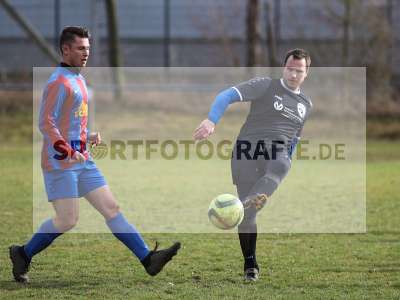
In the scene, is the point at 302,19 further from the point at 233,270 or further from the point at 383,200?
the point at 233,270

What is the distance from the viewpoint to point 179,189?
13.8m

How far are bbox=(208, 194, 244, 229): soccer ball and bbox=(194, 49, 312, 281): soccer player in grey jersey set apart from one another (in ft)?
0.74

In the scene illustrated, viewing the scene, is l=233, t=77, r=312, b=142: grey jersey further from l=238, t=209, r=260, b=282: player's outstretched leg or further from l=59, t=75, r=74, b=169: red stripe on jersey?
l=59, t=75, r=74, b=169: red stripe on jersey

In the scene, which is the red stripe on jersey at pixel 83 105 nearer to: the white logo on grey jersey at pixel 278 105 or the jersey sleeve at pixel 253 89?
the jersey sleeve at pixel 253 89

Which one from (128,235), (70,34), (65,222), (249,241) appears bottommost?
(249,241)

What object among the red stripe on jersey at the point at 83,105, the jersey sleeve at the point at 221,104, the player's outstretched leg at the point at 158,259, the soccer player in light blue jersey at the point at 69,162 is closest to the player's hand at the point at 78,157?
the soccer player in light blue jersey at the point at 69,162

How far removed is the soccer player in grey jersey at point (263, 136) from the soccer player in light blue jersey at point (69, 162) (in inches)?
29.0

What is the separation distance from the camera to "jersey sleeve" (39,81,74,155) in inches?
244

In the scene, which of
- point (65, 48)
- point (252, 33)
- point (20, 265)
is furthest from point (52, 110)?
point (252, 33)

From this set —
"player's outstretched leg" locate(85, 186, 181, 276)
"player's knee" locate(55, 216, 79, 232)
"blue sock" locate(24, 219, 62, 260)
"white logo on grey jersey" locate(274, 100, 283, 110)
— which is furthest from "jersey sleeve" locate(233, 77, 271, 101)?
"blue sock" locate(24, 219, 62, 260)

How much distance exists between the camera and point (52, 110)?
623 cm

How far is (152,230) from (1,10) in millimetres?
21993

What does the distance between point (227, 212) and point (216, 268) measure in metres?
1.04

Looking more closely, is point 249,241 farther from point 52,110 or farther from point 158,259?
point 52,110
